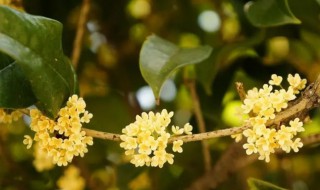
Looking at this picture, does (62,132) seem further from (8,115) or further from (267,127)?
(267,127)

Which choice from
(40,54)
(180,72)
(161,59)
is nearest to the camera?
(40,54)

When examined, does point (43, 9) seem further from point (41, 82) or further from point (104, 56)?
point (41, 82)

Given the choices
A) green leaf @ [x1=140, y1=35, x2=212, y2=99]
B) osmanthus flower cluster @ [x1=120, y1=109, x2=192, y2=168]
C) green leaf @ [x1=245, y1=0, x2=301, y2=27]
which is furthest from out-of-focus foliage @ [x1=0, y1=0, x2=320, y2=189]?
osmanthus flower cluster @ [x1=120, y1=109, x2=192, y2=168]

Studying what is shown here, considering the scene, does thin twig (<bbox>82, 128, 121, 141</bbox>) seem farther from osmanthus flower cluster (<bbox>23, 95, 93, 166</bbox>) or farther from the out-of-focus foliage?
the out-of-focus foliage

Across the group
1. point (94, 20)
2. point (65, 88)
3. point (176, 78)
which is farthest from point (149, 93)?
point (65, 88)

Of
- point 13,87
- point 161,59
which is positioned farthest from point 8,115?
point 161,59

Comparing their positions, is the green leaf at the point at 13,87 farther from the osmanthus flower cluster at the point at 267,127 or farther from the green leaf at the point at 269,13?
the green leaf at the point at 269,13
